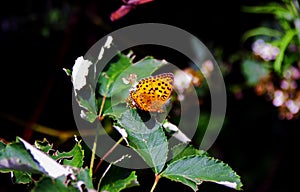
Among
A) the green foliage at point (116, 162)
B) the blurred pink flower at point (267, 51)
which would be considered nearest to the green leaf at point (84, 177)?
the green foliage at point (116, 162)

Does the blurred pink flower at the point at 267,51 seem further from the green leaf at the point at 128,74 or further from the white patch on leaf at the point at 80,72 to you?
the white patch on leaf at the point at 80,72

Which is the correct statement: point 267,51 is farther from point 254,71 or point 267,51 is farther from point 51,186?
point 51,186

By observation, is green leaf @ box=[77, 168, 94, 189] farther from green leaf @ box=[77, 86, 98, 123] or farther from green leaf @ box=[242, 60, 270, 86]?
green leaf @ box=[242, 60, 270, 86]

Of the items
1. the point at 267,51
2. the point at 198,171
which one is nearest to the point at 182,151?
the point at 198,171

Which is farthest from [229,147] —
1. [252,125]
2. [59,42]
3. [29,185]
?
[29,185]

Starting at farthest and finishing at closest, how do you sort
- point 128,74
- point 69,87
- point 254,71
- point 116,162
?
point 69,87, point 254,71, point 128,74, point 116,162

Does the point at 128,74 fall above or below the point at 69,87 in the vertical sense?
above

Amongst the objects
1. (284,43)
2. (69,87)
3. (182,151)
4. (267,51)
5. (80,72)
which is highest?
(80,72)

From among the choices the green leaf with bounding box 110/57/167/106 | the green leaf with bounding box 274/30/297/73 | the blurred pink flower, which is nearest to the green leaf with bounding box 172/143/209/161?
the green leaf with bounding box 110/57/167/106
